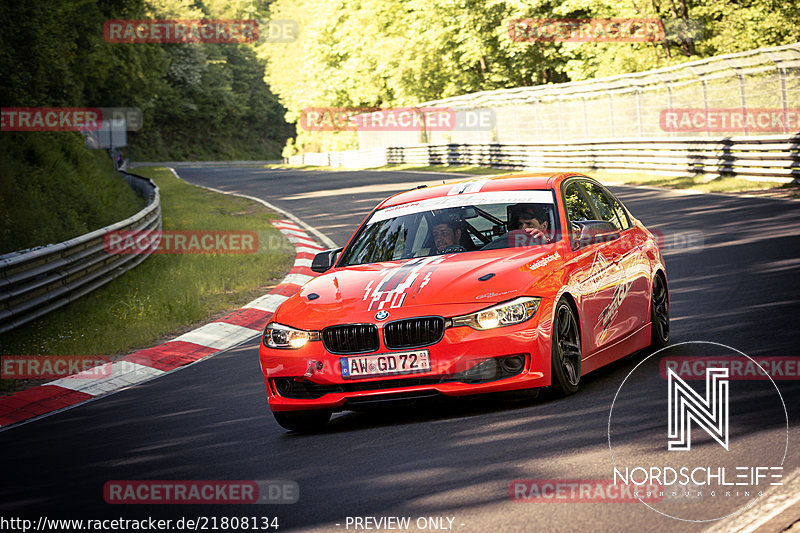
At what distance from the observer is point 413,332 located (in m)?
6.32

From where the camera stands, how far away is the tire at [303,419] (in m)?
6.78

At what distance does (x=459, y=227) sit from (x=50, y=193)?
15.7 m

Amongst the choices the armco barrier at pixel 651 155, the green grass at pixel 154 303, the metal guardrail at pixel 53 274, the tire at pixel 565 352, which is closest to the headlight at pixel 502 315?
the tire at pixel 565 352

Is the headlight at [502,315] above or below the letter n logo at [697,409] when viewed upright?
above

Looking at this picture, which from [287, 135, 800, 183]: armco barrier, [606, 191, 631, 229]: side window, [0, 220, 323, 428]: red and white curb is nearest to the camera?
[606, 191, 631, 229]: side window

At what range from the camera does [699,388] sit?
6570 millimetres

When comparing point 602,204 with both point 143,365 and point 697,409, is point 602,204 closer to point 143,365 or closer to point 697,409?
point 697,409

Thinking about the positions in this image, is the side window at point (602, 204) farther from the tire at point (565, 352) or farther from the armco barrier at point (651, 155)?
the armco barrier at point (651, 155)

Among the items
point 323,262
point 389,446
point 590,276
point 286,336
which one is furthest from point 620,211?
point 389,446

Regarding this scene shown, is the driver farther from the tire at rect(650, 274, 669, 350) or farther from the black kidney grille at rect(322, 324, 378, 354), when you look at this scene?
the tire at rect(650, 274, 669, 350)

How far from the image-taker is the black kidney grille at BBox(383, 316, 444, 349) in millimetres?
6293

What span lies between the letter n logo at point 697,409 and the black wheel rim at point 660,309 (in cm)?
102

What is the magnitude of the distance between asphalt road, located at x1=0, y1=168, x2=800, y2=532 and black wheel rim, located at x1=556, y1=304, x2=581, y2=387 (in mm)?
182

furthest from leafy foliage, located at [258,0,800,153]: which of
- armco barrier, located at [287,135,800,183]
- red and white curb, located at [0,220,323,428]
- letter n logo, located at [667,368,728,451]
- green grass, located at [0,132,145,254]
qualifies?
letter n logo, located at [667,368,728,451]
